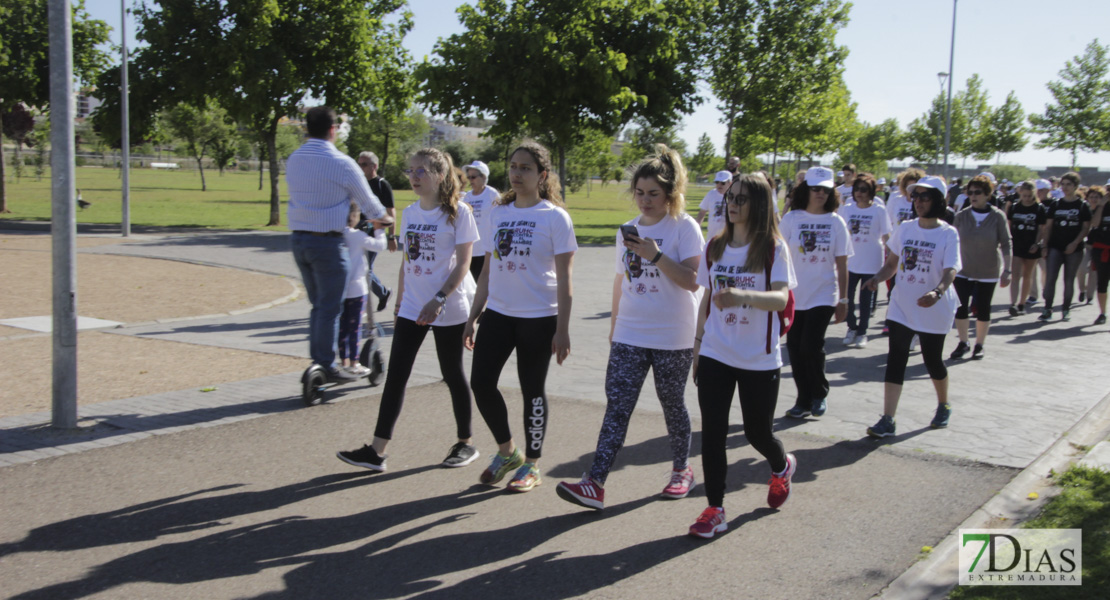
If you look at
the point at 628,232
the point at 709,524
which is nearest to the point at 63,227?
the point at 628,232

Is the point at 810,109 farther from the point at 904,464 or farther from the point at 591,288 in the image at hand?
the point at 904,464

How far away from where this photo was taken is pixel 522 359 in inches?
196

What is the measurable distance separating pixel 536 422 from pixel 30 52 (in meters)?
28.5

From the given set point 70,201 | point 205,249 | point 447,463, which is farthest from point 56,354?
point 205,249

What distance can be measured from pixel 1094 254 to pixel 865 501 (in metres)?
9.81

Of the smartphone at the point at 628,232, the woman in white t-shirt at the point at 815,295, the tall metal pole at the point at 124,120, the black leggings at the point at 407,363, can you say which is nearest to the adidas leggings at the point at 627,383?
the smartphone at the point at 628,232

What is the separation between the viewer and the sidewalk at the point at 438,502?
3875 mm

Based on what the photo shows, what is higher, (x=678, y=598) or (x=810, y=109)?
(x=810, y=109)

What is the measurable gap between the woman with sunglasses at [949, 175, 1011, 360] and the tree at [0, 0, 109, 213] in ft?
86.7

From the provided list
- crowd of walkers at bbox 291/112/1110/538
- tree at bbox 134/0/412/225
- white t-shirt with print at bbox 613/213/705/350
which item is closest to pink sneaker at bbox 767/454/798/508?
crowd of walkers at bbox 291/112/1110/538

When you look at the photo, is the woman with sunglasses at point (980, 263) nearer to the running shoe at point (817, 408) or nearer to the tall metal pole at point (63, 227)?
the running shoe at point (817, 408)

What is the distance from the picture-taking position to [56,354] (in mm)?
5883

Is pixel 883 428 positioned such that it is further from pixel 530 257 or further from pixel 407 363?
pixel 407 363

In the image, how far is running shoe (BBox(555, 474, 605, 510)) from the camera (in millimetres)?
4523
